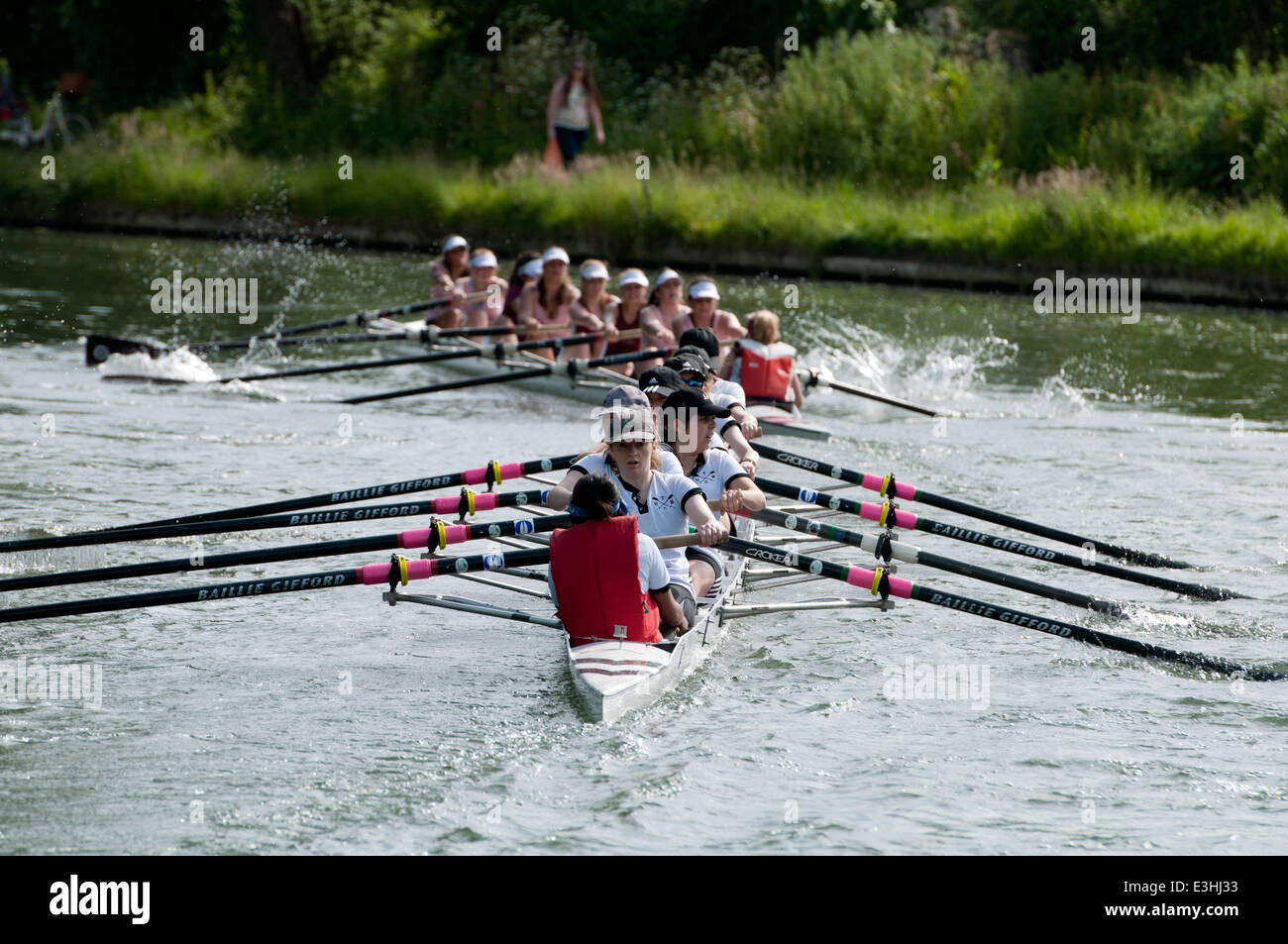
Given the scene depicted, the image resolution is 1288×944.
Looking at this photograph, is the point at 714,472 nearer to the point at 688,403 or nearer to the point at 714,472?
the point at 714,472

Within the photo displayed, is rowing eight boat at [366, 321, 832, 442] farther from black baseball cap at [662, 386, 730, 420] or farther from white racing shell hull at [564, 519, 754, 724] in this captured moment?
white racing shell hull at [564, 519, 754, 724]

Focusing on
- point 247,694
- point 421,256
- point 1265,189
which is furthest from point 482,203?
point 247,694

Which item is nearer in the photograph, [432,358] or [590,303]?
[432,358]

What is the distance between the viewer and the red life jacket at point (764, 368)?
13.0 metres

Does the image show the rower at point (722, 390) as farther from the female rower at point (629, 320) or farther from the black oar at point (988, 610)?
the female rower at point (629, 320)

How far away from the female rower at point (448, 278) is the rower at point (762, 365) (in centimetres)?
484

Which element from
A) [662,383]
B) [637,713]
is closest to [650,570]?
[637,713]

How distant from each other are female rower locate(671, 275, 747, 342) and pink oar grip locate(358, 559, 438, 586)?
6.16m

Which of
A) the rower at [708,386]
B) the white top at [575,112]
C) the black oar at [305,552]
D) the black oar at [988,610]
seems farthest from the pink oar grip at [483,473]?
the white top at [575,112]

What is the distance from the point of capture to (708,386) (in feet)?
30.0

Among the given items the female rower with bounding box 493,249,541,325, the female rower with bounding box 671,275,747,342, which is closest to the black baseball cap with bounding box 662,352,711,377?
the female rower with bounding box 671,275,747,342

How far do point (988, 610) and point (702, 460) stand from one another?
183cm

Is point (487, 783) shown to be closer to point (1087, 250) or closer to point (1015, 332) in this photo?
point (1015, 332)
